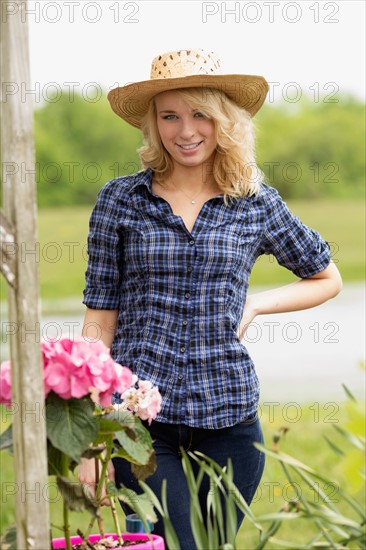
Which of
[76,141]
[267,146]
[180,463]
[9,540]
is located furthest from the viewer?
[267,146]

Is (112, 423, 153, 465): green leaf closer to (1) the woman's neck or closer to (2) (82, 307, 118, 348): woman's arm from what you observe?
(2) (82, 307, 118, 348): woman's arm

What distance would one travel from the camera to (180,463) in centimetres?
238

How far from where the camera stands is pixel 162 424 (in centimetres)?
239

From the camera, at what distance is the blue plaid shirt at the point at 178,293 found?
95.1 inches

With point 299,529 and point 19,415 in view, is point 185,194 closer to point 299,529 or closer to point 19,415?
point 19,415

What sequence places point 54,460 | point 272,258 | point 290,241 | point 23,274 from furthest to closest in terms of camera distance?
point 272,258
point 290,241
point 54,460
point 23,274

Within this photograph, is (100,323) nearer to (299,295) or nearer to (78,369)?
(299,295)

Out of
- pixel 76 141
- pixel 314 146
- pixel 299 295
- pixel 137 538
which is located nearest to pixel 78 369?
pixel 137 538

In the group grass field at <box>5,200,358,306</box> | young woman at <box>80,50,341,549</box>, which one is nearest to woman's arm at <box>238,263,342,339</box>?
young woman at <box>80,50,341,549</box>

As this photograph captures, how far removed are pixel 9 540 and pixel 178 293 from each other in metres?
0.91

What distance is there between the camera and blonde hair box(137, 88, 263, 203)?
2.45m

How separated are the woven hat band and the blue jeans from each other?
2.90 ft

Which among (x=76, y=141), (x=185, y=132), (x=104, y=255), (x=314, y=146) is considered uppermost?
(x=76, y=141)

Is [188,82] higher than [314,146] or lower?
A: lower
